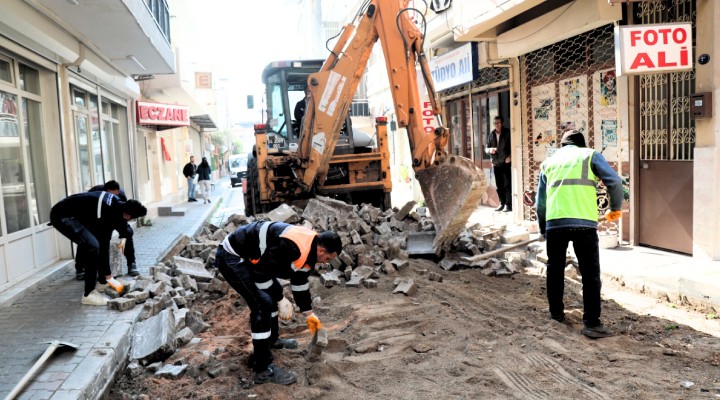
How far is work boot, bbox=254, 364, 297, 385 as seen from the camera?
4.20 metres

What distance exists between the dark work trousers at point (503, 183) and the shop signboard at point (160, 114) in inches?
385

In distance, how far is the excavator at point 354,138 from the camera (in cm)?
727

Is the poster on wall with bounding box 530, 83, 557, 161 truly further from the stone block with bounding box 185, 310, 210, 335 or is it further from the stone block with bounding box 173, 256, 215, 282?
the stone block with bounding box 185, 310, 210, 335

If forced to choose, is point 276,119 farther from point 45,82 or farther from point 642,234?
point 642,234

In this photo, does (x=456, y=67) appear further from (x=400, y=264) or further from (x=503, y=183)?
(x=400, y=264)

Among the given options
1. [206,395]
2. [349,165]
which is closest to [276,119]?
[349,165]

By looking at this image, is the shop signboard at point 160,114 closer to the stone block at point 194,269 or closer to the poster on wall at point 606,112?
the stone block at point 194,269

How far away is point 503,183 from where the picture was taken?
37.6 feet

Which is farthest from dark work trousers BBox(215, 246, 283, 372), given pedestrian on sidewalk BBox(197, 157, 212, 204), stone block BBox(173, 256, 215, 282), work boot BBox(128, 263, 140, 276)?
pedestrian on sidewalk BBox(197, 157, 212, 204)

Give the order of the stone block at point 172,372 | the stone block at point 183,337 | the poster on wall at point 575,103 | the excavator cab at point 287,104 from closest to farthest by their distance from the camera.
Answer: the stone block at point 172,372, the stone block at point 183,337, the poster on wall at point 575,103, the excavator cab at point 287,104

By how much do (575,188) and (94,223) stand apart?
5086 millimetres

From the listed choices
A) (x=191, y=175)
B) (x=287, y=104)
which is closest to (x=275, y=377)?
(x=287, y=104)

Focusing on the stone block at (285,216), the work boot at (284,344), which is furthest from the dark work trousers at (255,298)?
the stone block at (285,216)

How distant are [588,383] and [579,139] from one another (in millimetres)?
2433
